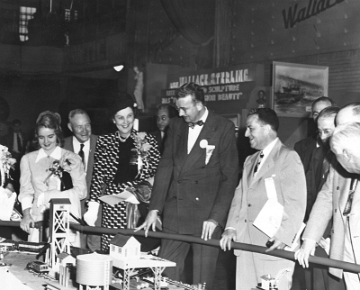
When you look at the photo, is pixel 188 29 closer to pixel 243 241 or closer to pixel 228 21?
pixel 228 21

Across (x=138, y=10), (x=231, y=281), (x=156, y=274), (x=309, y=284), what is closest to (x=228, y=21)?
(x=138, y=10)

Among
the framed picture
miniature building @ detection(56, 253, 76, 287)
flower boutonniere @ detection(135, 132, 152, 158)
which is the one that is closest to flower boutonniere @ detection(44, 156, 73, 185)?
flower boutonniere @ detection(135, 132, 152, 158)

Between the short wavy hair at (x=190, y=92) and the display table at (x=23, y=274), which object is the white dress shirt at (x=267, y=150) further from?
the display table at (x=23, y=274)

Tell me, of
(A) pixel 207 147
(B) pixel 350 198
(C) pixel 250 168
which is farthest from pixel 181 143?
(B) pixel 350 198

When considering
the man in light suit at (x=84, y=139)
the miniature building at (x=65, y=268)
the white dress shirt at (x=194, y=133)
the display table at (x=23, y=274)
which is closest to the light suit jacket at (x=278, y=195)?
the white dress shirt at (x=194, y=133)

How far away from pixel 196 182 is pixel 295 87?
10.1 feet

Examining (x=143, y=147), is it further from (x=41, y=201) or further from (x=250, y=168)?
(x=250, y=168)

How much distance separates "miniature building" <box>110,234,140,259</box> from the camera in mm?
3131

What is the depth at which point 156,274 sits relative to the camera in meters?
3.18

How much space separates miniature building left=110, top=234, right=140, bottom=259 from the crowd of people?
2.42 feet

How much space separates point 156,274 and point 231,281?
2.36 m

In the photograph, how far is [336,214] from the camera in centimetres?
327

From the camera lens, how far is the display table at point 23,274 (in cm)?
334

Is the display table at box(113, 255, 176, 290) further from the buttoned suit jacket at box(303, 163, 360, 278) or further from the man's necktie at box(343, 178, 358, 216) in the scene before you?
the man's necktie at box(343, 178, 358, 216)
